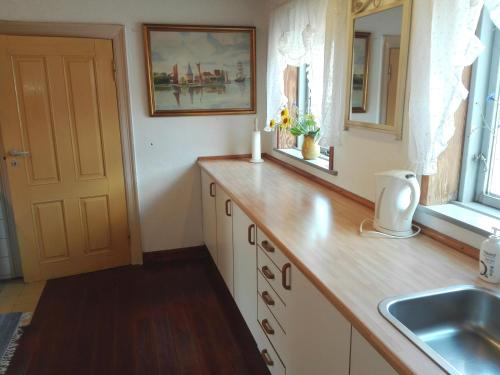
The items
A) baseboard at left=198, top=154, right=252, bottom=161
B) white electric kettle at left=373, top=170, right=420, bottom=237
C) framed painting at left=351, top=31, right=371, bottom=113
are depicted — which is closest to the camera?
white electric kettle at left=373, top=170, right=420, bottom=237

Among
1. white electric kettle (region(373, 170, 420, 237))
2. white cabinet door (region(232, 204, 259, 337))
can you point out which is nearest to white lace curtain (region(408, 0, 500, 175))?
white electric kettle (region(373, 170, 420, 237))

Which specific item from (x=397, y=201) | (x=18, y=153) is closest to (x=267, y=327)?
(x=397, y=201)

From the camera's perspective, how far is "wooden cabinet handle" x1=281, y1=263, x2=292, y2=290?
1.62m

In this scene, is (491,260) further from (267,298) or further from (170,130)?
(170,130)

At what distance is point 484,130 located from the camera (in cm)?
165

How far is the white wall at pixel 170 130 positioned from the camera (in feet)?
10.2

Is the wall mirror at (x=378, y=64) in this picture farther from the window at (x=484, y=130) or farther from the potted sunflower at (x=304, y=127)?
the potted sunflower at (x=304, y=127)

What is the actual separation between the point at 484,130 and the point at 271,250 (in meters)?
1.01

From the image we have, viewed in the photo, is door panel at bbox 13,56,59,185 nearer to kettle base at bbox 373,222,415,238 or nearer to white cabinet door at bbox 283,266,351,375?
white cabinet door at bbox 283,266,351,375

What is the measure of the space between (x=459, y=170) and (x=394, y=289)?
0.73 m

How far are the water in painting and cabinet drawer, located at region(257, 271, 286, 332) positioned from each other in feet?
6.01

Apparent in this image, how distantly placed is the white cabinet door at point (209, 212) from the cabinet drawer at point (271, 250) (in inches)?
A: 42.2

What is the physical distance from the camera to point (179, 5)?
10.6 feet

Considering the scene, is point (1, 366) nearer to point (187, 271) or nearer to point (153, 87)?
point (187, 271)
